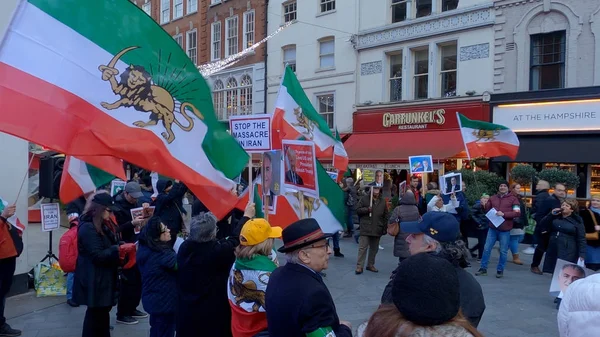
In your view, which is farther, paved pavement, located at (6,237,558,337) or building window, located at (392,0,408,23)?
building window, located at (392,0,408,23)

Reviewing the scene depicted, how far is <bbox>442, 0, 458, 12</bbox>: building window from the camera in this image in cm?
1969

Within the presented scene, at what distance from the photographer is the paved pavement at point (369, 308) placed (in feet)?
Answer: 21.7

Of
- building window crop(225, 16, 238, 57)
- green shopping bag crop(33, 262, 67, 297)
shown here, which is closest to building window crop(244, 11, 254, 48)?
building window crop(225, 16, 238, 57)

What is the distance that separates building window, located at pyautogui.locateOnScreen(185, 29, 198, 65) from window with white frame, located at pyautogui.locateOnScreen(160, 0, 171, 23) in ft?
9.64

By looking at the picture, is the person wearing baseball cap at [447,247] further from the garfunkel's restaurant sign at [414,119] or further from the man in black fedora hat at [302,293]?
the garfunkel's restaurant sign at [414,119]

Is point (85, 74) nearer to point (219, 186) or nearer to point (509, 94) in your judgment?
point (219, 186)

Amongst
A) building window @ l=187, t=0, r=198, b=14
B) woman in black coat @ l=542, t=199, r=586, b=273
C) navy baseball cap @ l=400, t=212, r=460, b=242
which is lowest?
woman in black coat @ l=542, t=199, r=586, b=273

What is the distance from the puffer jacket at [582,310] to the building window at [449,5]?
19333 millimetres

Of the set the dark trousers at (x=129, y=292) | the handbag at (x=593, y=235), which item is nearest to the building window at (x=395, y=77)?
the handbag at (x=593, y=235)

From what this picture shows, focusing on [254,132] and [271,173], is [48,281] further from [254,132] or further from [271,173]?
[271,173]

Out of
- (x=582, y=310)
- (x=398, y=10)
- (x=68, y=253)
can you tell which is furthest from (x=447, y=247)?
(x=398, y=10)

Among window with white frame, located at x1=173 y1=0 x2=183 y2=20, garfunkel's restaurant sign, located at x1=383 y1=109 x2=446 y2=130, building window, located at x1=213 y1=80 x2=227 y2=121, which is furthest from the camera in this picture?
window with white frame, located at x1=173 y1=0 x2=183 y2=20

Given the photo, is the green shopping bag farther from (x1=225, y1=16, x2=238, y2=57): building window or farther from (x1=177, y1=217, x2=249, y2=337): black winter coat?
(x1=225, y1=16, x2=238, y2=57): building window

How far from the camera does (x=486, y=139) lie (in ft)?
41.3
